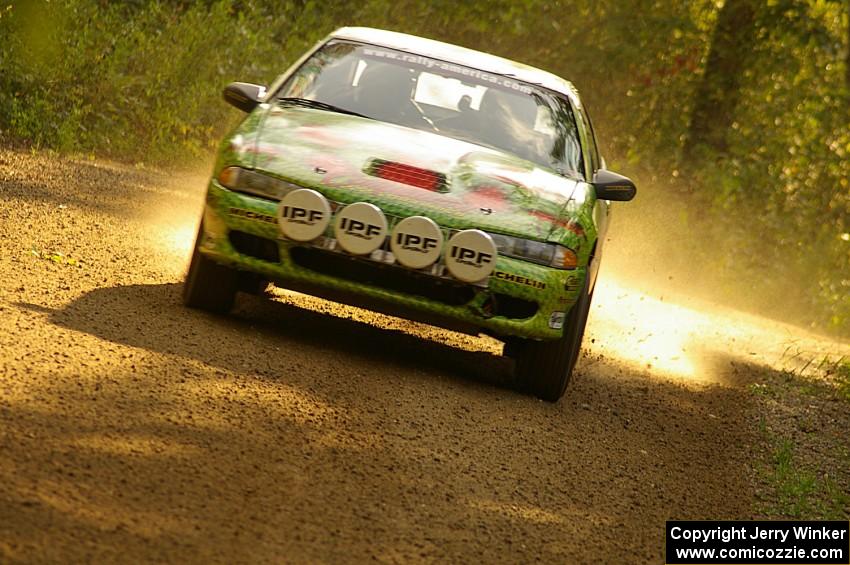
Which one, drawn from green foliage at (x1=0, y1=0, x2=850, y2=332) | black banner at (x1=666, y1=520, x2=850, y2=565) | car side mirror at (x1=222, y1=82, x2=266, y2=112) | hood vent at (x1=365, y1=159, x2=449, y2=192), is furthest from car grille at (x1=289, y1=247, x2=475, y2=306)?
green foliage at (x1=0, y1=0, x2=850, y2=332)

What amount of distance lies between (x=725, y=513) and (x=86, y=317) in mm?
2985

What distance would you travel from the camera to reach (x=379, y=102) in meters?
7.95

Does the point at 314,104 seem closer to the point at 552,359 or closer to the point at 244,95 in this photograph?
the point at 244,95

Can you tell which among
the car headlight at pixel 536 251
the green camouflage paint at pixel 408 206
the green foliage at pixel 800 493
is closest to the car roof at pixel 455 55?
the green camouflage paint at pixel 408 206

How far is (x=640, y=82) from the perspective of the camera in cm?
2348

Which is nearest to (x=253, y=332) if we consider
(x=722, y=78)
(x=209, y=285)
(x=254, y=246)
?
(x=209, y=285)

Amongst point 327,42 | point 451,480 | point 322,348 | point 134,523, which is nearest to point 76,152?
point 327,42

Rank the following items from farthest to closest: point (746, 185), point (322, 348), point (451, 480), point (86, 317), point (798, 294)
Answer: point (746, 185) → point (798, 294) → point (322, 348) → point (86, 317) → point (451, 480)

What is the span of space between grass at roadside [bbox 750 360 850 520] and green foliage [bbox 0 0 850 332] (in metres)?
5.89

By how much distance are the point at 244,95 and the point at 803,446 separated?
12.1 feet

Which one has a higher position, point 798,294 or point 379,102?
point 379,102

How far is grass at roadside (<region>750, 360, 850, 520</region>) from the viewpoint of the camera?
6.66 meters

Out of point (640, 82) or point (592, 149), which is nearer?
point (592, 149)

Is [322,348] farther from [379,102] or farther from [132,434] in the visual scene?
[132,434]
